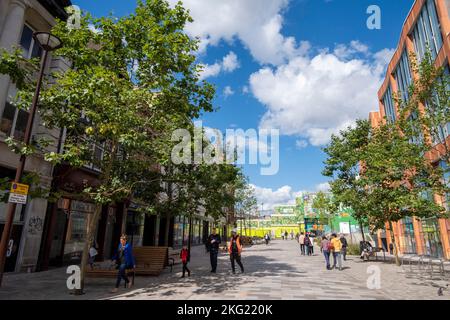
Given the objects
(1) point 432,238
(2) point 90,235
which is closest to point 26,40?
(2) point 90,235

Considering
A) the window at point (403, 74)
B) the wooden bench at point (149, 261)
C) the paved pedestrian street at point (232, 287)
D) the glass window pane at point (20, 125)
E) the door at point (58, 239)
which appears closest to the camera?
the paved pedestrian street at point (232, 287)

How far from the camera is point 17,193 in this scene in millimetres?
7961

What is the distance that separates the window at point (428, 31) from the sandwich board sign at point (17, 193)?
2458 cm

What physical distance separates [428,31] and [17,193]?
1158 inches

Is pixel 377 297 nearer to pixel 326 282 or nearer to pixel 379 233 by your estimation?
pixel 326 282

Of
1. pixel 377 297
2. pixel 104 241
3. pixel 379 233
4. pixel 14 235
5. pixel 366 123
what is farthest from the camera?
pixel 379 233

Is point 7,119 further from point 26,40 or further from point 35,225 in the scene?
point 35,225

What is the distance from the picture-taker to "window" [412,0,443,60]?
22.2m

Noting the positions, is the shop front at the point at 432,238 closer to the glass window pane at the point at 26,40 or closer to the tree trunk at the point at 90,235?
the tree trunk at the point at 90,235

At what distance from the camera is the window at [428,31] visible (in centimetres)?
2222

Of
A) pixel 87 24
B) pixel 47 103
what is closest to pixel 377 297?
pixel 47 103

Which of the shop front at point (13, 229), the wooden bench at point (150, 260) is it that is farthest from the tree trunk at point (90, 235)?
the shop front at point (13, 229)
